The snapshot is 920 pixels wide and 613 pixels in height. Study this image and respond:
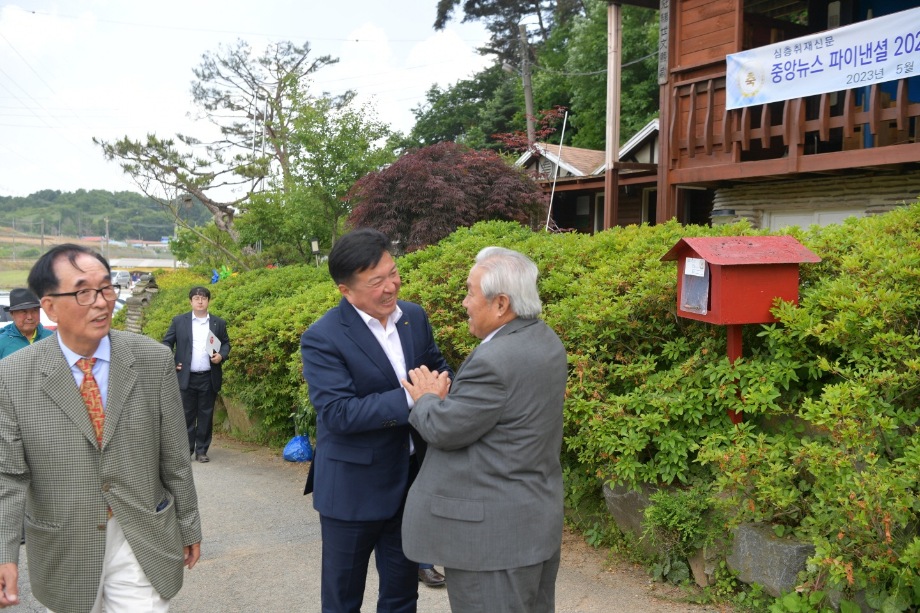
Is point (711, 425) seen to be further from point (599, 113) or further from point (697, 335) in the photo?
point (599, 113)

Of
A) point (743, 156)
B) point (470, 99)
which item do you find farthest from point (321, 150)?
point (470, 99)

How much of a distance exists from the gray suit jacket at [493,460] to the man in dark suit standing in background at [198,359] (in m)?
6.10

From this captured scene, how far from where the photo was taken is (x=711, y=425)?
4.31 metres

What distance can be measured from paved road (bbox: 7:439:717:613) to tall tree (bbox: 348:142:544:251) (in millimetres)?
5149

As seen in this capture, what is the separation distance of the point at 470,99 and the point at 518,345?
41035mm

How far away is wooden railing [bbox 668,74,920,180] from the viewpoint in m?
8.88

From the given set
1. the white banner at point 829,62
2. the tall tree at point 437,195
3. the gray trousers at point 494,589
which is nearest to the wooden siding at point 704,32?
the white banner at point 829,62

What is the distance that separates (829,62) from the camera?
9.04 m

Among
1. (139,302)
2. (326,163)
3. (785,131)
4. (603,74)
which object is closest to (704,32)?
(785,131)


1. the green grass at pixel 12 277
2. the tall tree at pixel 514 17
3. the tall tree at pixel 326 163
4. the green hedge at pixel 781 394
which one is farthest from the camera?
the green grass at pixel 12 277

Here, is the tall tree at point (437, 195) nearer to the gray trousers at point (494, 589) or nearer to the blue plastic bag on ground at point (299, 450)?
the blue plastic bag on ground at point (299, 450)

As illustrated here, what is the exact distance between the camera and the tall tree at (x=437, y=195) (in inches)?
435

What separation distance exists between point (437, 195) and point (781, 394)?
737 cm

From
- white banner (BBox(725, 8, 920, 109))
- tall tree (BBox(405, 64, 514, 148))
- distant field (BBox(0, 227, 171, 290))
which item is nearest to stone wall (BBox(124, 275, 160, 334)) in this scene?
white banner (BBox(725, 8, 920, 109))
